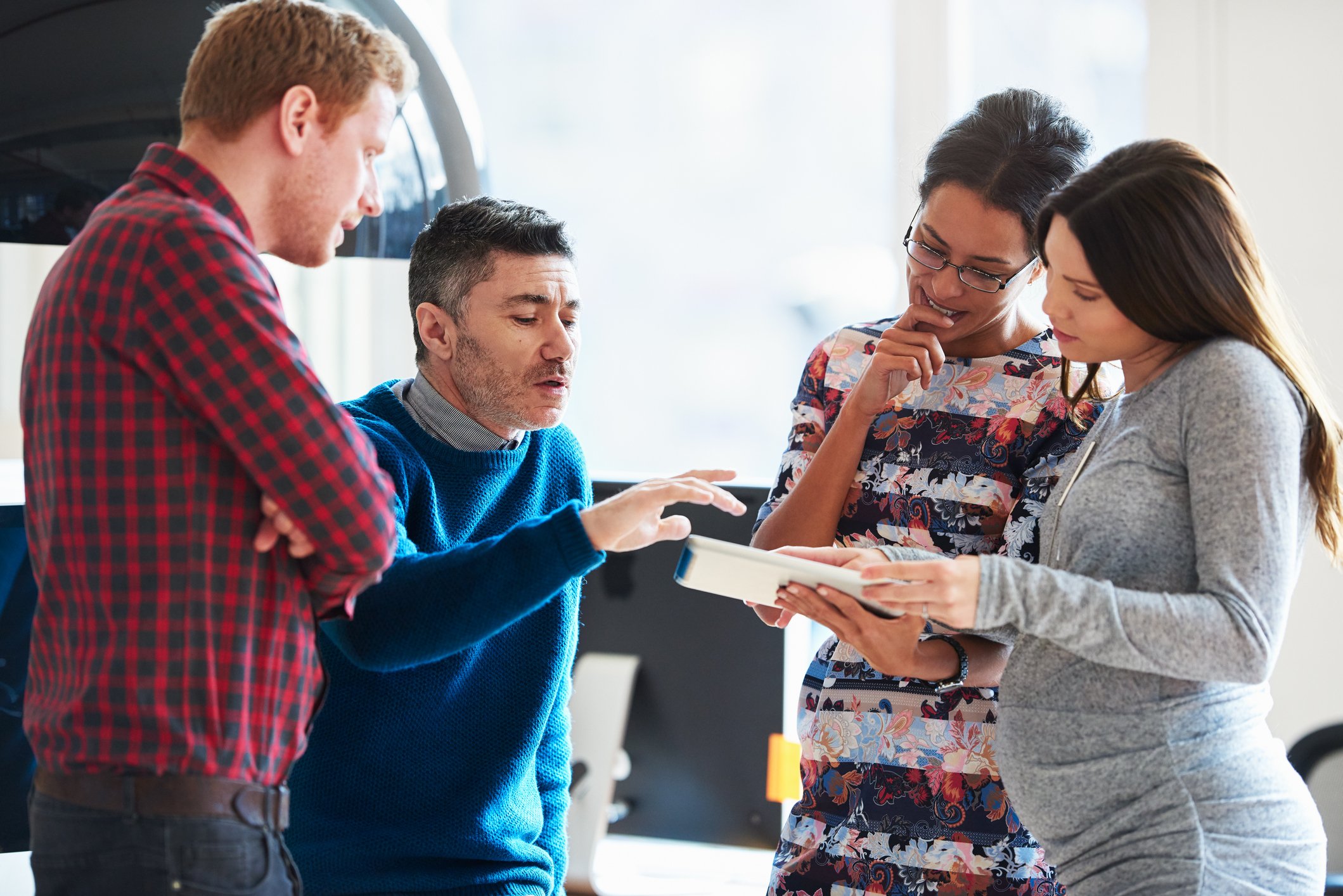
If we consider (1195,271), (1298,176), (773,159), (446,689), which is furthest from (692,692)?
(1298,176)

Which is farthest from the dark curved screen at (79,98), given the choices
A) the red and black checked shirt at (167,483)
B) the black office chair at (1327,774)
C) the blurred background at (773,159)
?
the black office chair at (1327,774)

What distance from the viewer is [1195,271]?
106 centimetres

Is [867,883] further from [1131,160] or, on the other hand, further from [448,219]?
[448,219]

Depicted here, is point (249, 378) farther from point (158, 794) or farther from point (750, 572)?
point (750, 572)

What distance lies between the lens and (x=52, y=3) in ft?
4.43

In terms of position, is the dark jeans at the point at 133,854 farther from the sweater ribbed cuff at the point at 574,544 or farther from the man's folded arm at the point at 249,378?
the sweater ribbed cuff at the point at 574,544

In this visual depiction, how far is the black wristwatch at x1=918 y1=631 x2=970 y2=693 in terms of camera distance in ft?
4.27

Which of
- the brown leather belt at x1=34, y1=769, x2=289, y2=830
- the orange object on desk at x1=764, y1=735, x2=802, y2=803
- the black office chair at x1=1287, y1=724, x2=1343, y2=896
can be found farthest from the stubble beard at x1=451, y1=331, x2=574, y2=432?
the black office chair at x1=1287, y1=724, x2=1343, y2=896

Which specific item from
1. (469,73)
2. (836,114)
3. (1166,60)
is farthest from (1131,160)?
(469,73)

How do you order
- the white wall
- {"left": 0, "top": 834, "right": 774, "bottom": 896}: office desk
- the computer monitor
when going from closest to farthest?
1. the computer monitor
2. {"left": 0, "top": 834, "right": 774, "bottom": 896}: office desk
3. the white wall

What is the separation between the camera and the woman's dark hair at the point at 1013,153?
4.30 feet

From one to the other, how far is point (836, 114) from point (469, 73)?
0.99 m

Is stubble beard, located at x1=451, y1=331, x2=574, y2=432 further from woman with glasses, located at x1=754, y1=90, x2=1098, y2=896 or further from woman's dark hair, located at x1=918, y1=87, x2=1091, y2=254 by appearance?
woman's dark hair, located at x1=918, y1=87, x2=1091, y2=254

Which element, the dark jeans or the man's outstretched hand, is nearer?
the dark jeans
